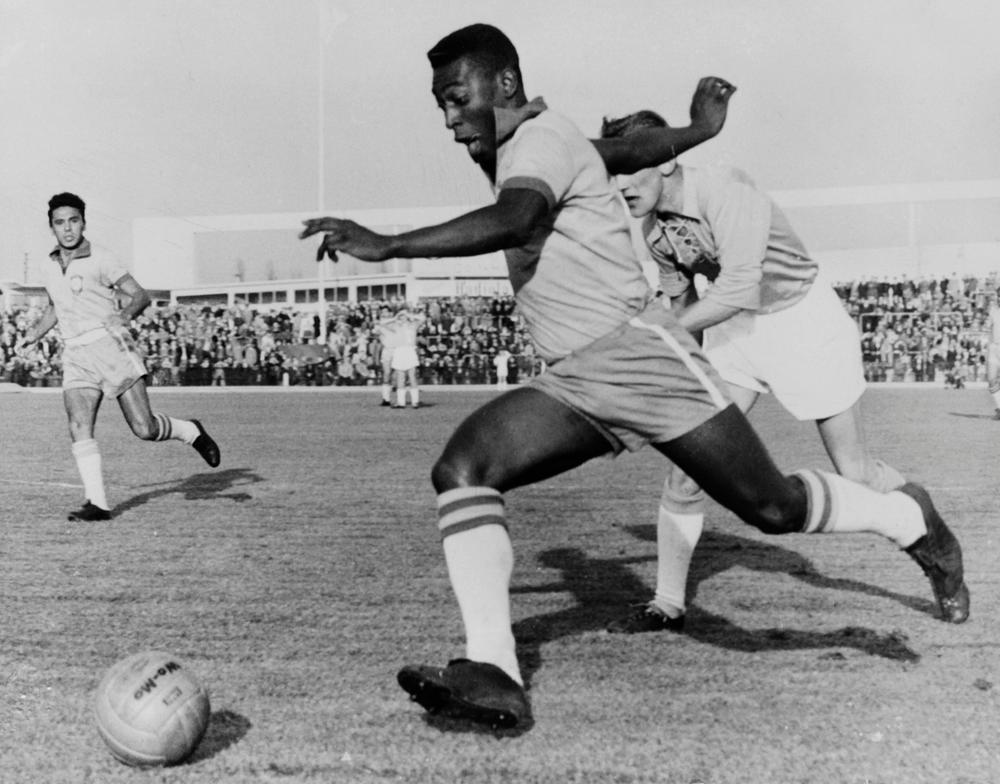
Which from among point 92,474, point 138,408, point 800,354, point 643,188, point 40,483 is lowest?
point 40,483

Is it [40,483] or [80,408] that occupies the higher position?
[80,408]

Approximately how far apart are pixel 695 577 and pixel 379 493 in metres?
4.40

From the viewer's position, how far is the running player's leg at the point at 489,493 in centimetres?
364

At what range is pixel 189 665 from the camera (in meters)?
4.40

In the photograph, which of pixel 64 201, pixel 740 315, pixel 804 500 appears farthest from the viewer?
pixel 64 201

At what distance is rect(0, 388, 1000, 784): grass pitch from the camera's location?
338 centimetres

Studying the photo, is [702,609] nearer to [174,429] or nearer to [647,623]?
[647,623]

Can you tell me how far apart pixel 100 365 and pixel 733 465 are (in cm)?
641

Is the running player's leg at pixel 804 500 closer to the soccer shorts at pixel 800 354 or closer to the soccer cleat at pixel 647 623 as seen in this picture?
the soccer shorts at pixel 800 354

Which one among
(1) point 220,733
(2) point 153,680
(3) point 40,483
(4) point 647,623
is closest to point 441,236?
(2) point 153,680

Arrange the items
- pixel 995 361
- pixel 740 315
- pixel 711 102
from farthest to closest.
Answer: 1. pixel 995 361
2. pixel 740 315
3. pixel 711 102

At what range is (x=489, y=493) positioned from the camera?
3.66 metres

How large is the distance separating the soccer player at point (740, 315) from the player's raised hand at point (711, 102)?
196 millimetres

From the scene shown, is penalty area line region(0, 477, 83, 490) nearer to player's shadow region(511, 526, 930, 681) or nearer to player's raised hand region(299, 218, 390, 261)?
player's shadow region(511, 526, 930, 681)
